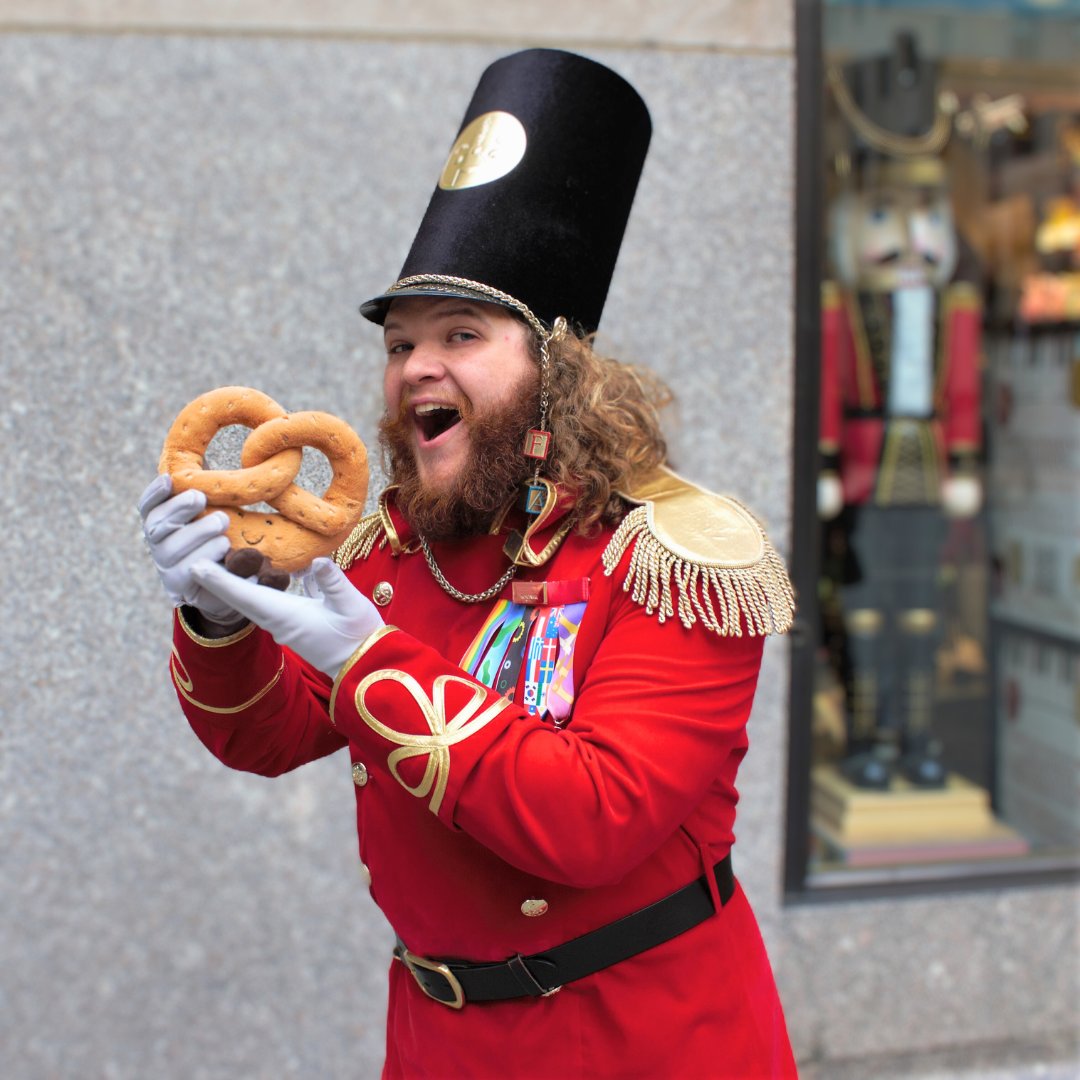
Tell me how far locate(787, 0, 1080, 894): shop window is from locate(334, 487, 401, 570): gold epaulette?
68.4 inches

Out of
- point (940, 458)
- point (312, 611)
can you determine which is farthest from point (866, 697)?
point (312, 611)

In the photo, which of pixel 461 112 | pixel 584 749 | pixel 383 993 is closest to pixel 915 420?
pixel 461 112

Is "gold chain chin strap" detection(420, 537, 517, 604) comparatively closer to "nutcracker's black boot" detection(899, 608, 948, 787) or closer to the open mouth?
the open mouth

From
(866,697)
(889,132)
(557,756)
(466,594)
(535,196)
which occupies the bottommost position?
(866,697)

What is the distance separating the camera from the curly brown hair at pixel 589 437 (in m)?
1.71

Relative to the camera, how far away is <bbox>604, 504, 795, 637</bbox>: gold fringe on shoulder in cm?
151

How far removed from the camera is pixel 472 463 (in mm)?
1647

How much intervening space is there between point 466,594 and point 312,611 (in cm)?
36

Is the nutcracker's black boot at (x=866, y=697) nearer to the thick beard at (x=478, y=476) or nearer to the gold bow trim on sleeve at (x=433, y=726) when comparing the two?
the thick beard at (x=478, y=476)

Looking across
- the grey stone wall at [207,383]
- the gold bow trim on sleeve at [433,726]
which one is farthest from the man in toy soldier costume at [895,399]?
the gold bow trim on sleeve at [433,726]

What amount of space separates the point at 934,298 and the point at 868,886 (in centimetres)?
193

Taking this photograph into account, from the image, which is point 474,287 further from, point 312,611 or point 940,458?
point 940,458

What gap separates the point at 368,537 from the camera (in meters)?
1.95

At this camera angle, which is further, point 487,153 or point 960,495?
point 960,495
